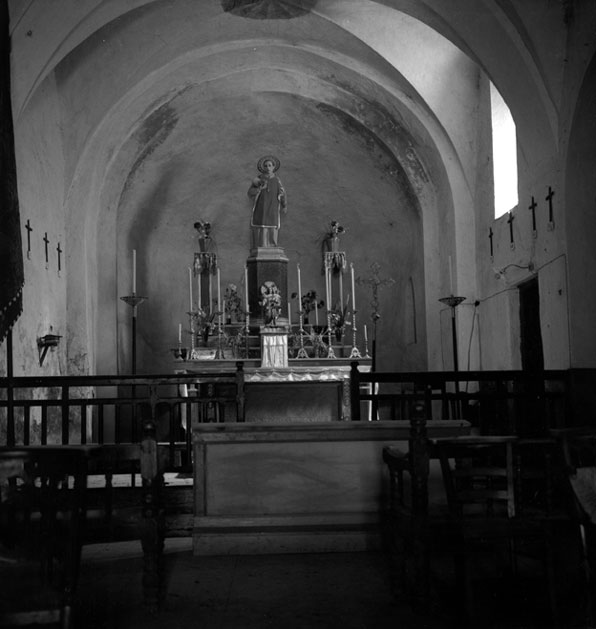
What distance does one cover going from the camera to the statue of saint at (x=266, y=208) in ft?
43.2

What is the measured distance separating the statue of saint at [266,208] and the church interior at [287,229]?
6 centimetres

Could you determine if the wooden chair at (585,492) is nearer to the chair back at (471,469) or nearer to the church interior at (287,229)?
the chair back at (471,469)

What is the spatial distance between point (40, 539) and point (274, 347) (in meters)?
8.78

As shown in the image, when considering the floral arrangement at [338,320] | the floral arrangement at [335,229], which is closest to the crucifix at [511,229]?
the floral arrangement at [338,320]

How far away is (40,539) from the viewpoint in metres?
3.20

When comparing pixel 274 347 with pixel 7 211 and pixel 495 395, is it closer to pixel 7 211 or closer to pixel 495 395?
pixel 7 211

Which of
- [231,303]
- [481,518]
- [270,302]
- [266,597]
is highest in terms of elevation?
[231,303]

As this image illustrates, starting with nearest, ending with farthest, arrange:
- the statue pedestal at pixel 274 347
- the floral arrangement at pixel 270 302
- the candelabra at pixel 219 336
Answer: the statue pedestal at pixel 274 347
the floral arrangement at pixel 270 302
the candelabra at pixel 219 336

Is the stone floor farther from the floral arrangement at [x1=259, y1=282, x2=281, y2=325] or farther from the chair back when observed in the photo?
the floral arrangement at [x1=259, y1=282, x2=281, y2=325]

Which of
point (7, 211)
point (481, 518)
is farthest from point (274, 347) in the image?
point (481, 518)

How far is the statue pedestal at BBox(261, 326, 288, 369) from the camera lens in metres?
11.8

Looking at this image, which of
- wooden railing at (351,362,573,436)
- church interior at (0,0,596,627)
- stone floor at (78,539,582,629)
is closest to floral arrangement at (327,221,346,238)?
church interior at (0,0,596,627)

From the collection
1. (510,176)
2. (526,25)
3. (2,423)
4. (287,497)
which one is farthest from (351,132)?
(287,497)

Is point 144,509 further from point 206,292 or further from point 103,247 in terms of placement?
point 206,292
